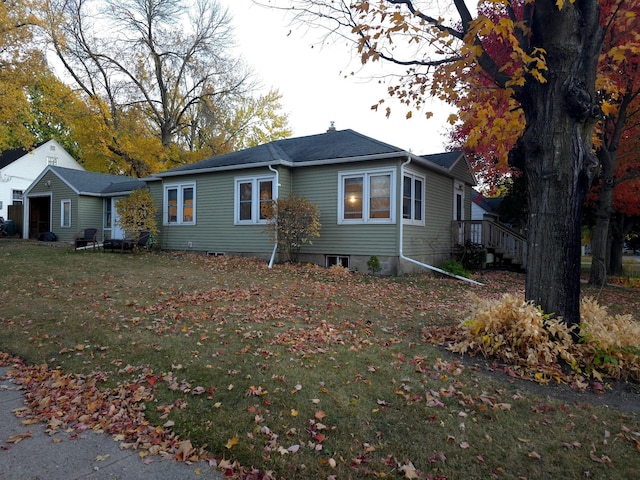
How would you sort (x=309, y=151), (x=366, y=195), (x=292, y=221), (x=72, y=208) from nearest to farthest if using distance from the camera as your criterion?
(x=366, y=195) < (x=292, y=221) < (x=309, y=151) < (x=72, y=208)

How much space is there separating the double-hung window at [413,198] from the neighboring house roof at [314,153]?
2.00 feet

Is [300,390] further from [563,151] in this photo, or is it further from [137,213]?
[137,213]

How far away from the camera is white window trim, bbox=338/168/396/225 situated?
449 inches

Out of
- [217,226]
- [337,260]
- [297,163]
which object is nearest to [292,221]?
[337,260]

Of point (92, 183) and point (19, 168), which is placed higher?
point (19, 168)

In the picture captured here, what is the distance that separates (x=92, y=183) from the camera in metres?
21.5

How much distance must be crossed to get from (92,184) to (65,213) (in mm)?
2038

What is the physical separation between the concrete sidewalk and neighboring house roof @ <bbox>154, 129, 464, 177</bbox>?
9.72m

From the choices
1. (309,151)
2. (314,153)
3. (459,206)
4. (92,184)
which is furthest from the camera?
(92,184)

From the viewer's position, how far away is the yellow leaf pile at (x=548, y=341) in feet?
13.8

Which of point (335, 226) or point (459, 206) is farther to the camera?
point (459, 206)

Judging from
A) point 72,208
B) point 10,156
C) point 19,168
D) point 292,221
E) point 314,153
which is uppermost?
point 10,156

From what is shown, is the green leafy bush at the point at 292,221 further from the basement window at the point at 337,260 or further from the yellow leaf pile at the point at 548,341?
the yellow leaf pile at the point at 548,341

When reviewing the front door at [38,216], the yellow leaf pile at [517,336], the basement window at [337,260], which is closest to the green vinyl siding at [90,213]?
the front door at [38,216]
